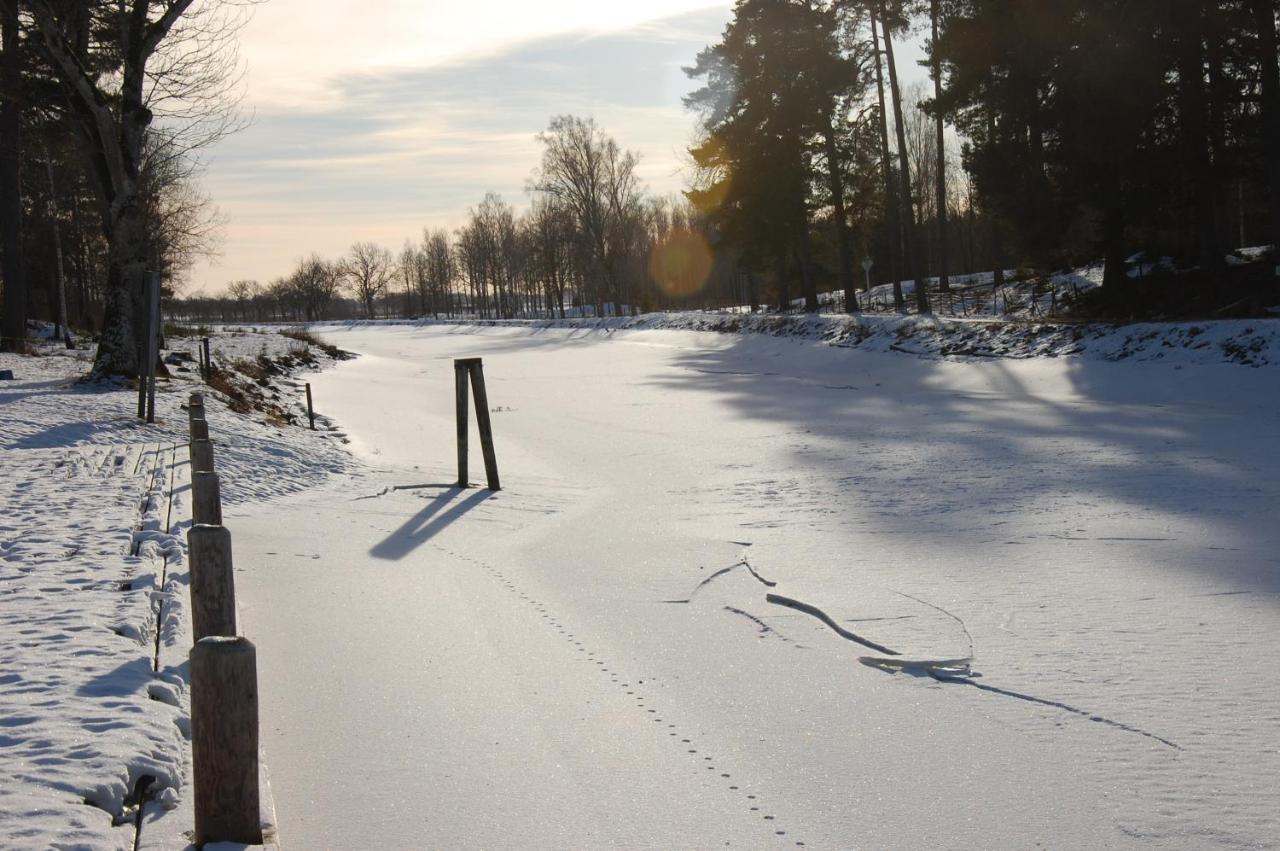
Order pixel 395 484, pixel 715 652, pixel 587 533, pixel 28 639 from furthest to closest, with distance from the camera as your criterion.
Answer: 1. pixel 395 484
2. pixel 587 533
3. pixel 715 652
4. pixel 28 639

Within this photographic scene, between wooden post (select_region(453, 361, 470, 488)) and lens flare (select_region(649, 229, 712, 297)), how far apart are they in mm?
87302

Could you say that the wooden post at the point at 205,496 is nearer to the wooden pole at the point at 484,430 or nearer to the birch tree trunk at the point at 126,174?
the wooden pole at the point at 484,430

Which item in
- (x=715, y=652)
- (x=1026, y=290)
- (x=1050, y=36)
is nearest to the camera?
(x=715, y=652)

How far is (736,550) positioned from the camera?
23.8 ft

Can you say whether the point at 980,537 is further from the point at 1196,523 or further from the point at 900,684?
the point at 900,684

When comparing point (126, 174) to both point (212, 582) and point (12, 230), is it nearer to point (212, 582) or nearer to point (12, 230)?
point (12, 230)

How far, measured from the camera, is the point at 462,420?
10.5m

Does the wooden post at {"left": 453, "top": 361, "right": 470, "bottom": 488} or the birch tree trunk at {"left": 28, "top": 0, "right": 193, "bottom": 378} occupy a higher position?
the birch tree trunk at {"left": 28, "top": 0, "right": 193, "bottom": 378}

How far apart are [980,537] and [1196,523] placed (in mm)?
1632

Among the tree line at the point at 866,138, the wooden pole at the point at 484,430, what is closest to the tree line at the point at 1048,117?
the tree line at the point at 866,138

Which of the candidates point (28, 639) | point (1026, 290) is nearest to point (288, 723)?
point (28, 639)

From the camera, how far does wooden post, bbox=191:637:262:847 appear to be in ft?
7.91

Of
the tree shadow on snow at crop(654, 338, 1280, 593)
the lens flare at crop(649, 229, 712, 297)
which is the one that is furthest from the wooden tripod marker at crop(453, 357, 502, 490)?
the lens flare at crop(649, 229, 712, 297)

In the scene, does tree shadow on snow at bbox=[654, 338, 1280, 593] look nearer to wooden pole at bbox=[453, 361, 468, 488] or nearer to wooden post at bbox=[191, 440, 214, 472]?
wooden pole at bbox=[453, 361, 468, 488]
